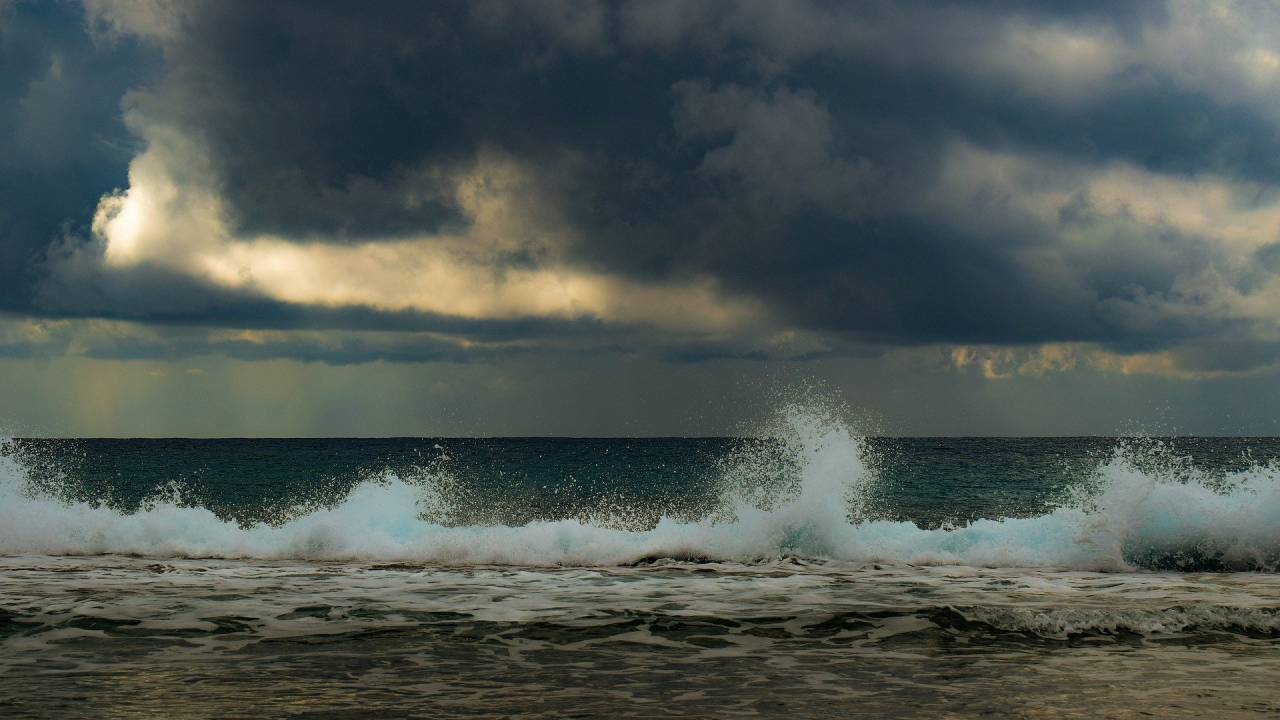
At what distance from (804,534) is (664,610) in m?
9.43

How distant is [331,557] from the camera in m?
23.4

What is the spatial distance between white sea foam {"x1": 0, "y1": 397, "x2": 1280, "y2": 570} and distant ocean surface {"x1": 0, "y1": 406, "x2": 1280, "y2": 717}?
0.07 m

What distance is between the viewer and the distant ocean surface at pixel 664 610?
30.8 ft

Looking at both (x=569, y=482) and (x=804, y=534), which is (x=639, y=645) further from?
(x=569, y=482)

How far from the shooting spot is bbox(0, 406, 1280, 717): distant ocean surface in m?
9.38

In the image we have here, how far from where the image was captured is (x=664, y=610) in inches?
570

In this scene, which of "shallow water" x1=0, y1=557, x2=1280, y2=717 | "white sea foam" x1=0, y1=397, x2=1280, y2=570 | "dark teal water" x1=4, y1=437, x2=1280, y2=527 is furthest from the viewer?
"dark teal water" x1=4, y1=437, x2=1280, y2=527

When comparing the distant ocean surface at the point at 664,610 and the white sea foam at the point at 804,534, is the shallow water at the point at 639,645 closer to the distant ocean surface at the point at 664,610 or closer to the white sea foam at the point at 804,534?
the distant ocean surface at the point at 664,610

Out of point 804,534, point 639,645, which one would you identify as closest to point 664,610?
point 639,645

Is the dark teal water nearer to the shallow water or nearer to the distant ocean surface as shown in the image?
the distant ocean surface

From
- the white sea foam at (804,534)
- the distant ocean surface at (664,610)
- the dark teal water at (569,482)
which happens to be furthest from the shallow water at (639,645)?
the dark teal water at (569,482)

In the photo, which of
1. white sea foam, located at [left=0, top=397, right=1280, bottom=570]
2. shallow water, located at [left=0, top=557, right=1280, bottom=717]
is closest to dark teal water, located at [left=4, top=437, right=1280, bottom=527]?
white sea foam, located at [left=0, top=397, right=1280, bottom=570]

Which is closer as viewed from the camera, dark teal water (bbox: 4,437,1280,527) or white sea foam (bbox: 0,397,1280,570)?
white sea foam (bbox: 0,397,1280,570)

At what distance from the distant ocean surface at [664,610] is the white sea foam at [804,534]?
74 millimetres
